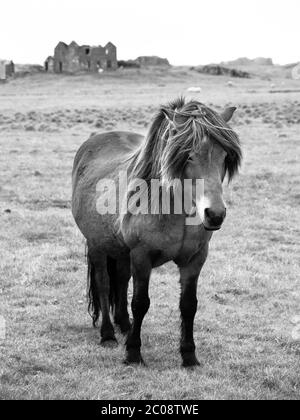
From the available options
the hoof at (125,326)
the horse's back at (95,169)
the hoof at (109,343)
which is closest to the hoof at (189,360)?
the hoof at (109,343)

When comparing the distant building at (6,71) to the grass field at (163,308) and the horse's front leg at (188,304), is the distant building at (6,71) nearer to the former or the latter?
the grass field at (163,308)

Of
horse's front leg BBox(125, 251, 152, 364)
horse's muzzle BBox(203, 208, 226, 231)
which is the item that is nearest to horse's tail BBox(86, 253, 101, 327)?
horse's front leg BBox(125, 251, 152, 364)

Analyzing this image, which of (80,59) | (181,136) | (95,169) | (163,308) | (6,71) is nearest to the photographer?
(181,136)

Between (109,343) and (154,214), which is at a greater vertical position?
(154,214)

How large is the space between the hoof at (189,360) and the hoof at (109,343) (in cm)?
87

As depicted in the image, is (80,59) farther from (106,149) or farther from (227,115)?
(227,115)

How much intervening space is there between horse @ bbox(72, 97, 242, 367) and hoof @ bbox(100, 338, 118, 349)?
0.01m

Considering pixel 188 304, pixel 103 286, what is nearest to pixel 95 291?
pixel 103 286

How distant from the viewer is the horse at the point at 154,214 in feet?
15.5

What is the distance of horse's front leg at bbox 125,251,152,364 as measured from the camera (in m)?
5.36

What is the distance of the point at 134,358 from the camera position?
18.8 feet

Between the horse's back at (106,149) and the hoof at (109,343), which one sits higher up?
the horse's back at (106,149)

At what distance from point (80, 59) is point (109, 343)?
322ft
